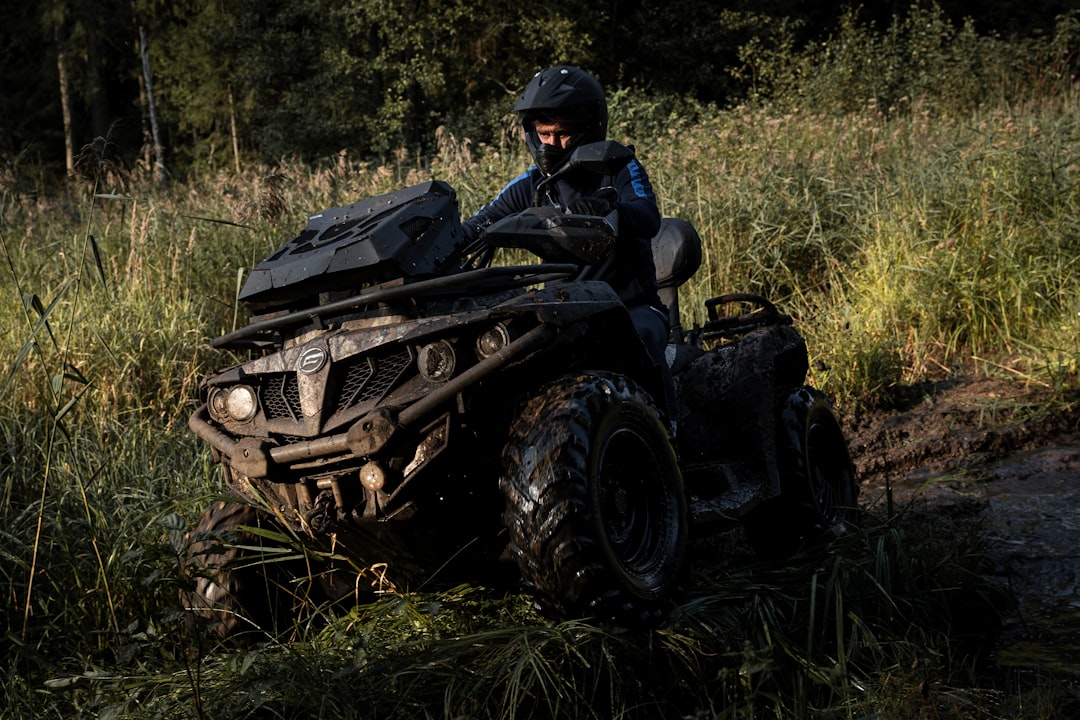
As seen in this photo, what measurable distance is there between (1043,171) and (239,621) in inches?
261

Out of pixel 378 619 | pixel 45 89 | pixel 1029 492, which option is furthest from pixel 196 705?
pixel 45 89

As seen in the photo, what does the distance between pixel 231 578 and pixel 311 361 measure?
0.87 m

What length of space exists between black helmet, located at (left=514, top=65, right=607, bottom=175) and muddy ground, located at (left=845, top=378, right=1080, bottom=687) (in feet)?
6.17

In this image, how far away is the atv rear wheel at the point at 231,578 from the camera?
368 cm

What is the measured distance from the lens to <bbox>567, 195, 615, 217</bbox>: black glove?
371cm

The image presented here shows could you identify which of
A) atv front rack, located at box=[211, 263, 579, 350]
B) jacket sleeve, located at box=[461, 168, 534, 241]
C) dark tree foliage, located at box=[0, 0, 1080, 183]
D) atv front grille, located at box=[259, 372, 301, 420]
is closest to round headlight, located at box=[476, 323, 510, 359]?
atv front rack, located at box=[211, 263, 579, 350]

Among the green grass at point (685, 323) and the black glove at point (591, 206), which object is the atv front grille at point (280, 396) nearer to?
the green grass at point (685, 323)

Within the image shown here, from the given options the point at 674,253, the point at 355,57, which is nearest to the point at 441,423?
the point at 674,253

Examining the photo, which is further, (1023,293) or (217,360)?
(1023,293)

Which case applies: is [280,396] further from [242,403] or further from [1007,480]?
[1007,480]

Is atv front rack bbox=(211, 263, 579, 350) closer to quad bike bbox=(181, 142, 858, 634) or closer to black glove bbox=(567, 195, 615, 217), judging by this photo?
quad bike bbox=(181, 142, 858, 634)

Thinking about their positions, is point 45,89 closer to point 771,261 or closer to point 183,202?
point 183,202

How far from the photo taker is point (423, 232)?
361 centimetres

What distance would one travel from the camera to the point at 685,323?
791cm
